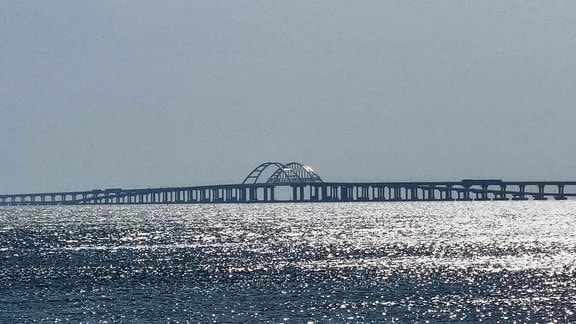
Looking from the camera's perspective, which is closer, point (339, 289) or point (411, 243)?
point (339, 289)

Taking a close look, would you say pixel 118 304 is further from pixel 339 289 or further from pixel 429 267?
pixel 429 267

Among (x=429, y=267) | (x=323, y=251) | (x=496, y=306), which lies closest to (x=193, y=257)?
(x=323, y=251)

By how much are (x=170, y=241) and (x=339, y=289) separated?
200 ft

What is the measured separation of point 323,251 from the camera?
102875mm

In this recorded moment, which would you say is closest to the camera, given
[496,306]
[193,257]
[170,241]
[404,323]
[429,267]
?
[404,323]

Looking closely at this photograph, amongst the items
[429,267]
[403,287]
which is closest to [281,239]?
[429,267]

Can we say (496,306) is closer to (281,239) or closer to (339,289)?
(339,289)

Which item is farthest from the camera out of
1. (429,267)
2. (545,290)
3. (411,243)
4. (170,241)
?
(170,241)

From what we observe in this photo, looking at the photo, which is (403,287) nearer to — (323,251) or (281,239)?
(323,251)

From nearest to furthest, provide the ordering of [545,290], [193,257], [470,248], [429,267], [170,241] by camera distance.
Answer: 1. [545,290]
2. [429,267]
3. [193,257]
4. [470,248]
5. [170,241]

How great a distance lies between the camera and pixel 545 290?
64938 mm

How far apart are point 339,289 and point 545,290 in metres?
A: 11.6

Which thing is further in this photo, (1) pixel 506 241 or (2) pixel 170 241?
(2) pixel 170 241

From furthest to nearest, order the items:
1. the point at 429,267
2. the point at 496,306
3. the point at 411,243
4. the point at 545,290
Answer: the point at 411,243 → the point at 429,267 → the point at 545,290 → the point at 496,306
